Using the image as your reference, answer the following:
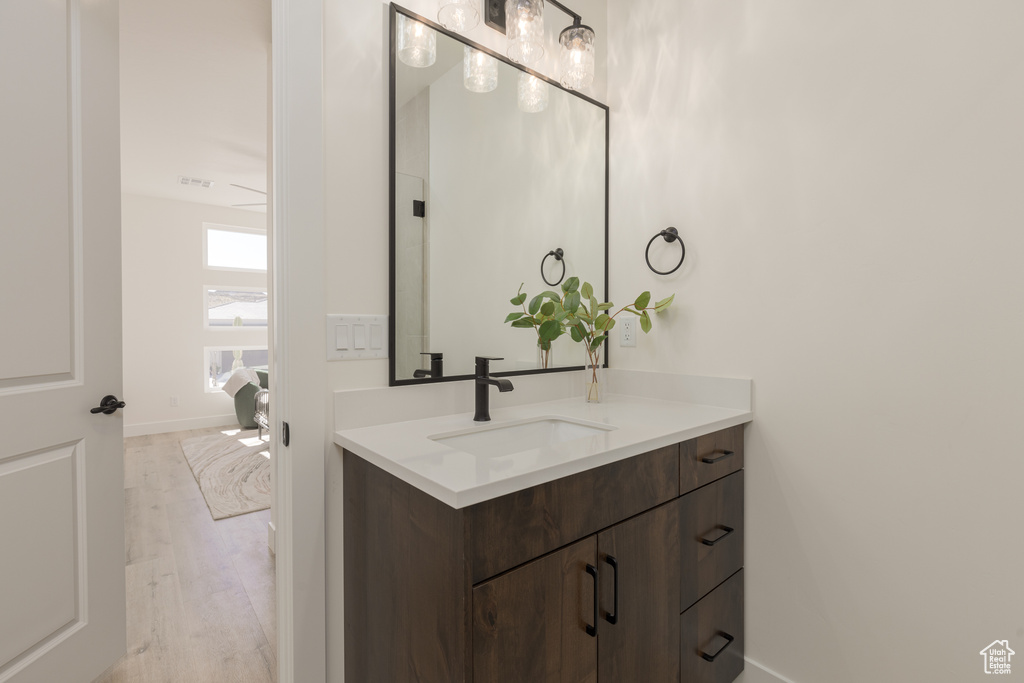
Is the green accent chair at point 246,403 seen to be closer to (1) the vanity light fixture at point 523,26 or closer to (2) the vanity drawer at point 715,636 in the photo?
(1) the vanity light fixture at point 523,26

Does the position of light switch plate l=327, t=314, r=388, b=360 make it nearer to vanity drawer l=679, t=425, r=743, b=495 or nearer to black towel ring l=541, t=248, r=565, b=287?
black towel ring l=541, t=248, r=565, b=287

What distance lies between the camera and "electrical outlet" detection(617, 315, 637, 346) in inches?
71.7

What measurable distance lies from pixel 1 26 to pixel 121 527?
144cm

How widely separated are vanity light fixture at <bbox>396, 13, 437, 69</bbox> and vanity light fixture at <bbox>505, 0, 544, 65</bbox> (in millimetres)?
301

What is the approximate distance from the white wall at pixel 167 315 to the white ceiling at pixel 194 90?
22.0 inches

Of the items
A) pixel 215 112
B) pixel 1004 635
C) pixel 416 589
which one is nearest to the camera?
pixel 416 589

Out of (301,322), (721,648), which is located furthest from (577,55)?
(721,648)

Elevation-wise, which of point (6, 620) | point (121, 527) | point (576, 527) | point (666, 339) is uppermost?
point (666, 339)

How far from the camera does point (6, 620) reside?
46.9 inches

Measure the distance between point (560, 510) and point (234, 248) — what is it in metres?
5.98

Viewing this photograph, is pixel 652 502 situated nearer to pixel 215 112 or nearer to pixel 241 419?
pixel 215 112

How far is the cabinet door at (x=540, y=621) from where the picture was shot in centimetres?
81

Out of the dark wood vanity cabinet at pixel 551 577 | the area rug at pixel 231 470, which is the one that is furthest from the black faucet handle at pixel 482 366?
the area rug at pixel 231 470

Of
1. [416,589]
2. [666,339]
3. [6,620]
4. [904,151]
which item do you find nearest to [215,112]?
[6,620]
